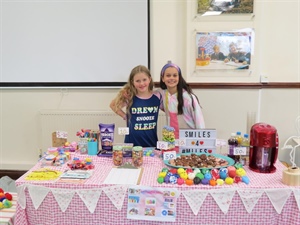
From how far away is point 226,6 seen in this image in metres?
2.75

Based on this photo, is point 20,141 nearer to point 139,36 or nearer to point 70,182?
point 139,36

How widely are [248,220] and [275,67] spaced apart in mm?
1767

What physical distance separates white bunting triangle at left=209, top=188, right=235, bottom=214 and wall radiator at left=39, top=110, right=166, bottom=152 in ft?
4.76

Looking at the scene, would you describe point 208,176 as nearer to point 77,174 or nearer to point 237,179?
point 237,179

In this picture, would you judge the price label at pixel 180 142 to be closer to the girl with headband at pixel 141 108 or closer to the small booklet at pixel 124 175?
the small booklet at pixel 124 175

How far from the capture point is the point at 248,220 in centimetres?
153

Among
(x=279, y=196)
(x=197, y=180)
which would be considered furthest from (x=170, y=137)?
(x=279, y=196)

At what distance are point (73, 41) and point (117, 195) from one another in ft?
6.09

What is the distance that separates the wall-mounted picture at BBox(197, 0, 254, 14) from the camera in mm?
2729

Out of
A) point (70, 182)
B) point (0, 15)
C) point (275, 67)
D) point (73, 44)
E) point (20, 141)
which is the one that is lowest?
point (20, 141)

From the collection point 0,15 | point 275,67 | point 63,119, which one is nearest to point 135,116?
point 63,119

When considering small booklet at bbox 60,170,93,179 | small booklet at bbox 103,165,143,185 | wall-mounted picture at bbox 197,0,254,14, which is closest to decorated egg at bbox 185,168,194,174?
small booklet at bbox 103,165,143,185

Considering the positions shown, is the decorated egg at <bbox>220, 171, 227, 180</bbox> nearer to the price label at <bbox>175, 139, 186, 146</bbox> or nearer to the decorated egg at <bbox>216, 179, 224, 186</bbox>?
the decorated egg at <bbox>216, 179, 224, 186</bbox>

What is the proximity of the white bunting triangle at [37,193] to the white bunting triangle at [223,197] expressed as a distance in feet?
2.74
